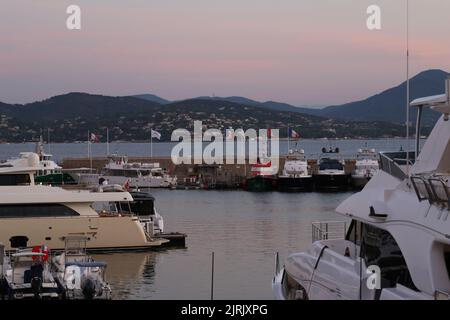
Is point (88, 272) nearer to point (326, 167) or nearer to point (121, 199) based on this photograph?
point (121, 199)

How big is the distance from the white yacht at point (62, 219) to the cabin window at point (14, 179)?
1078 millimetres

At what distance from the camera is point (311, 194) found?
62156 millimetres

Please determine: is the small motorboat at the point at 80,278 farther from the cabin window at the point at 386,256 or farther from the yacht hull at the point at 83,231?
the cabin window at the point at 386,256

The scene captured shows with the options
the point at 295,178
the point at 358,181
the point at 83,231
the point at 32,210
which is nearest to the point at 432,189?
the point at 83,231

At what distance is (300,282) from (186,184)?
56677 millimetres

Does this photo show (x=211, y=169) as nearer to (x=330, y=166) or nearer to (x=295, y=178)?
(x=330, y=166)

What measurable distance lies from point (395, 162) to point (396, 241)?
1901 mm

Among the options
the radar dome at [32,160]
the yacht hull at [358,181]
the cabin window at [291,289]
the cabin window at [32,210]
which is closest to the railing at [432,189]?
the cabin window at [291,289]

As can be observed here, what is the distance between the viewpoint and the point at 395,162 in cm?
1164

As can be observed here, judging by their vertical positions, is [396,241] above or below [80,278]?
above

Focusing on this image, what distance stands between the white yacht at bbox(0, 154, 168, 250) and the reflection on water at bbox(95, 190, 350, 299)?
1.76 feet

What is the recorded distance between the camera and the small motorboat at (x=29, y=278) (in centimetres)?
1758

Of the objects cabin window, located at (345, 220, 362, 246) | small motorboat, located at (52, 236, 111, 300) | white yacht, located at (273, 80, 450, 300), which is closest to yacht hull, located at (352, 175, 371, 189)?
small motorboat, located at (52, 236, 111, 300)
